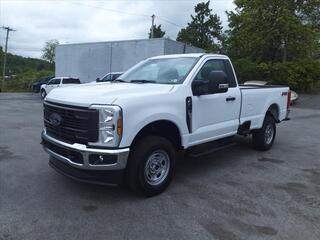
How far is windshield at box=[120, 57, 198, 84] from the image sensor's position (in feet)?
17.2

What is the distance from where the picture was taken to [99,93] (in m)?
4.29

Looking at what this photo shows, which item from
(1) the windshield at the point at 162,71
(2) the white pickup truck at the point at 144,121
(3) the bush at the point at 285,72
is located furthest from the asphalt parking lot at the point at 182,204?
(3) the bush at the point at 285,72

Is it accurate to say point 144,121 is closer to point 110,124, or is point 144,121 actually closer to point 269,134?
point 110,124

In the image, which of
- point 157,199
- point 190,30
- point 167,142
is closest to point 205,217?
point 157,199

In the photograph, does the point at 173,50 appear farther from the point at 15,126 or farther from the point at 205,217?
the point at 205,217

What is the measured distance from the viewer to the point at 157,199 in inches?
179

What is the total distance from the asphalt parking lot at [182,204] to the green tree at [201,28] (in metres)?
46.7

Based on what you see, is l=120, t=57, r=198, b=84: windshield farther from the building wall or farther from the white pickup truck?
the building wall

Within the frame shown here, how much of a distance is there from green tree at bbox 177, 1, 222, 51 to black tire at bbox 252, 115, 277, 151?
148 feet

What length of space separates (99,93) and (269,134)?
4706 millimetres

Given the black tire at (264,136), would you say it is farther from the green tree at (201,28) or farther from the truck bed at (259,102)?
the green tree at (201,28)

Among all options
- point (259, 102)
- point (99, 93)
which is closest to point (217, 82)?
point (99, 93)

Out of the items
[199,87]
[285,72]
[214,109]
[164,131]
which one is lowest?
[164,131]

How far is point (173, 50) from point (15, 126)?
55.3ft
